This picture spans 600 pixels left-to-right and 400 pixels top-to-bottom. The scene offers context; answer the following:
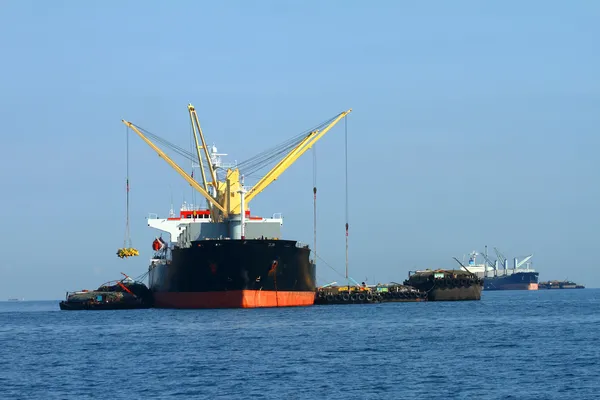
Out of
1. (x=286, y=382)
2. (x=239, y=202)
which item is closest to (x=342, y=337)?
(x=286, y=382)

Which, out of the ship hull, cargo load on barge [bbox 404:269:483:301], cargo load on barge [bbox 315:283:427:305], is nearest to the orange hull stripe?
the ship hull

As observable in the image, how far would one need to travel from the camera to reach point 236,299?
84.7 metres

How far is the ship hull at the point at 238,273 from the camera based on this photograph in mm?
84500

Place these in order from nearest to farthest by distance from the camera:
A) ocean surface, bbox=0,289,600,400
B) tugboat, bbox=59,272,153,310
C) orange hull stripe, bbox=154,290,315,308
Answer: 1. ocean surface, bbox=0,289,600,400
2. orange hull stripe, bbox=154,290,315,308
3. tugboat, bbox=59,272,153,310

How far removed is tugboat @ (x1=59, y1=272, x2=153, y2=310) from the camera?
108500 mm

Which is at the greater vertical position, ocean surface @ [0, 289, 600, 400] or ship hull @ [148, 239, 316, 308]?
ship hull @ [148, 239, 316, 308]

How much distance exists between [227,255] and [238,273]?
1.69 meters

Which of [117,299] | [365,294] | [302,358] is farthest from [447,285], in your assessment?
[302,358]

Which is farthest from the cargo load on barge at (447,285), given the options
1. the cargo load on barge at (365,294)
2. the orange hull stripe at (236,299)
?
the orange hull stripe at (236,299)

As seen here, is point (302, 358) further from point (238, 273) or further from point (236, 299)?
point (236, 299)

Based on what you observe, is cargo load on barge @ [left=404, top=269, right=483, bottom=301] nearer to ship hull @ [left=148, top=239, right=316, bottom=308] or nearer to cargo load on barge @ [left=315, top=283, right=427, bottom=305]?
cargo load on barge @ [left=315, top=283, right=427, bottom=305]

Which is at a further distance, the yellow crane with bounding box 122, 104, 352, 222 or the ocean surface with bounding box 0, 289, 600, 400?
the yellow crane with bounding box 122, 104, 352, 222

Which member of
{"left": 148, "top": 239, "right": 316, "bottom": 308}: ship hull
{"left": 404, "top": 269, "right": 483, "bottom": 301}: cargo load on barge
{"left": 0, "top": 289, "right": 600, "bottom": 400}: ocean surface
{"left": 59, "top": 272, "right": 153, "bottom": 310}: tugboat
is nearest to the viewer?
{"left": 0, "top": 289, "right": 600, "bottom": 400}: ocean surface

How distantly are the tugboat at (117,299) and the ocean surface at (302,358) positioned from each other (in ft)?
91.8
